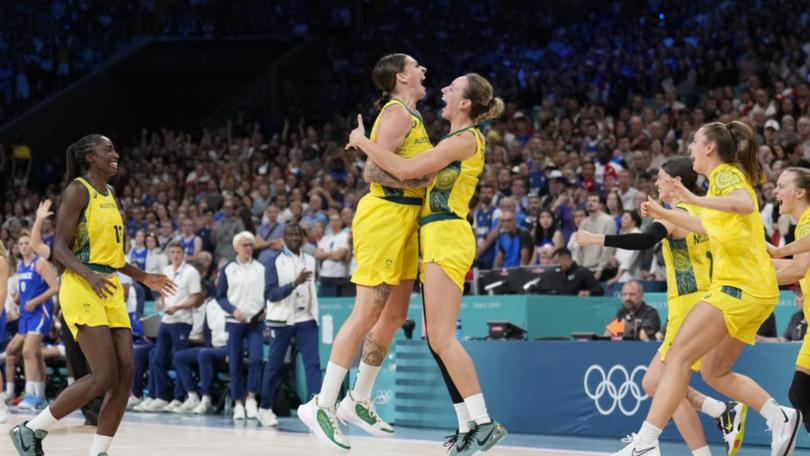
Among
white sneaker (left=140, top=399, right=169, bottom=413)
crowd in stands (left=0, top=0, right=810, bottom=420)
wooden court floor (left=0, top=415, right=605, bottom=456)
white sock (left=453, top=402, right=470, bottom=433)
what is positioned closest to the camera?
white sock (left=453, top=402, right=470, bottom=433)

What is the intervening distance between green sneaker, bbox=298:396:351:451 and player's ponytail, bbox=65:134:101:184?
2.41 m

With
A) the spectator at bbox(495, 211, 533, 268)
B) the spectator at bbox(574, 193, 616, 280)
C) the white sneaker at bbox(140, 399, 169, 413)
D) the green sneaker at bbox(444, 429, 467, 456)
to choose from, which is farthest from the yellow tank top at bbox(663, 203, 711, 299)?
the white sneaker at bbox(140, 399, 169, 413)

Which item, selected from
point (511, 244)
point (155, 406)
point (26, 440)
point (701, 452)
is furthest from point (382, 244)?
point (155, 406)

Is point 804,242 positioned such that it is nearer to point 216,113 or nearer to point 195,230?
point 195,230

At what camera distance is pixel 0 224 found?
82.3 ft

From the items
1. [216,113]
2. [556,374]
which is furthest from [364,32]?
[556,374]

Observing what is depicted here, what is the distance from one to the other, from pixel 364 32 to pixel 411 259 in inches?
924

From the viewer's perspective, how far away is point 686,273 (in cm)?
809

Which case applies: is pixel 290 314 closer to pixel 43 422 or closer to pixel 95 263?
pixel 95 263

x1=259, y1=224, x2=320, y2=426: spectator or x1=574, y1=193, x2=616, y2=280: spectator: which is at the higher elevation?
x1=574, y1=193, x2=616, y2=280: spectator

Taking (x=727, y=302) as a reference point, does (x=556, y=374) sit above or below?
below

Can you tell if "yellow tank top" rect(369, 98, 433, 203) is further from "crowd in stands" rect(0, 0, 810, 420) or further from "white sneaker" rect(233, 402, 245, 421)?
"white sneaker" rect(233, 402, 245, 421)

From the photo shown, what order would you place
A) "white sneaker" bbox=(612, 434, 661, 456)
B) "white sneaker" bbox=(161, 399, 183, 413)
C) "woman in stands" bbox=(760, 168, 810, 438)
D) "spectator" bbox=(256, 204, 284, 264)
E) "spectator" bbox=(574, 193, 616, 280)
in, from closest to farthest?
"white sneaker" bbox=(612, 434, 661, 456) < "woman in stands" bbox=(760, 168, 810, 438) < "spectator" bbox=(574, 193, 616, 280) < "white sneaker" bbox=(161, 399, 183, 413) < "spectator" bbox=(256, 204, 284, 264)

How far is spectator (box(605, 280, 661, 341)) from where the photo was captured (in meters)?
12.2
